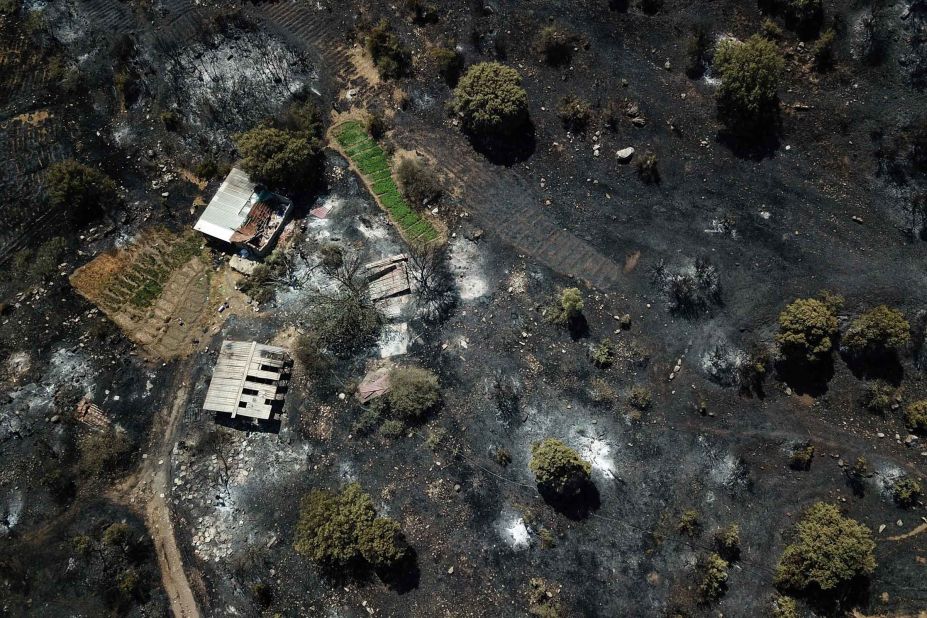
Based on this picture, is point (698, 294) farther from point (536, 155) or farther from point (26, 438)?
point (26, 438)

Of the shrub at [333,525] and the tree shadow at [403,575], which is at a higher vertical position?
the shrub at [333,525]

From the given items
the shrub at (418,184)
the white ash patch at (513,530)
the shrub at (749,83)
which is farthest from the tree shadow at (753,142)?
the white ash patch at (513,530)

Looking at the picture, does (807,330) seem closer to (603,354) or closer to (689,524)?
(603,354)

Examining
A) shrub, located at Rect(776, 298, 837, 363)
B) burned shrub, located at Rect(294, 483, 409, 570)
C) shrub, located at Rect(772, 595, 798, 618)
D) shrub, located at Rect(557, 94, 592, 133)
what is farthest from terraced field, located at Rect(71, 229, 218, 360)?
shrub, located at Rect(772, 595, 798, 618)

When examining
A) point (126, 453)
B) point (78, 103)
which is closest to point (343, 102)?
point (78, 103)

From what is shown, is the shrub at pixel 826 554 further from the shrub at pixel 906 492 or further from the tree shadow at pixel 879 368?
the tree shadow at pixel 879 368
